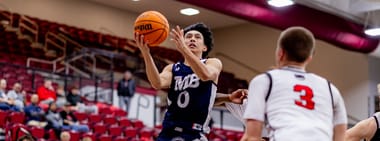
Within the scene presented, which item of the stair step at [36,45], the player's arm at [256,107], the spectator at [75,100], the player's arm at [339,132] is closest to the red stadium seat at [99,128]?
the spectator at [75,100]

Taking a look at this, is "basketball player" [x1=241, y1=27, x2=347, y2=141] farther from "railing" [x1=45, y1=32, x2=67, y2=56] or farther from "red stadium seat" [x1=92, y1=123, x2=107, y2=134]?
"railing" [x1=45, y1=32, x2=67, y2=56]

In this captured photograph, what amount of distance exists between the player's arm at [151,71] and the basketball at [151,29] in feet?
0.18

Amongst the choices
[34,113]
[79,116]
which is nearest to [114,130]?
[79,116]

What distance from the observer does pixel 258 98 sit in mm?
3385

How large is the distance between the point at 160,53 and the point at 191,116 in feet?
58.7

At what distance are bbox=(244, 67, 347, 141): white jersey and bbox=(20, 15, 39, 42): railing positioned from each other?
56.1ft

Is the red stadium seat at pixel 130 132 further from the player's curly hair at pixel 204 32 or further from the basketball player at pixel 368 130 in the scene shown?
the basketball player at pixel 368 130

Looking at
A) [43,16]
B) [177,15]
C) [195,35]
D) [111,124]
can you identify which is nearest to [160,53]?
[177,15]

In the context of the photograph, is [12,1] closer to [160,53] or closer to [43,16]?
[43,16]

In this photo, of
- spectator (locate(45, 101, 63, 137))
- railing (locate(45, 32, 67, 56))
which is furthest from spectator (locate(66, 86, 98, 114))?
railing (locate(45, 32, 67, 56))

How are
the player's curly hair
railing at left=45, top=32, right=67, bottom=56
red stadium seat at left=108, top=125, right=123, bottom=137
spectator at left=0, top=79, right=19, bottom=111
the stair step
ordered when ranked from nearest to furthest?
1. the player's curly hair
2. spectator at left=0, top=79, right=19, bottom=111
3. red stadium seat at left=108, top=125, right=123, bottom=137
4. the stair step
5. railing at left=45, top=32, right=67, bottom=56

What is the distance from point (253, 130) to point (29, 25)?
1773 cm

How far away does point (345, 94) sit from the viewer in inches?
867

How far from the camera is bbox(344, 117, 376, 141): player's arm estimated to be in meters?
4.74
